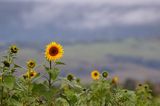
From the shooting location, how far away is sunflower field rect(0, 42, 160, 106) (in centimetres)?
585

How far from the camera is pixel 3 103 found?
6121mm

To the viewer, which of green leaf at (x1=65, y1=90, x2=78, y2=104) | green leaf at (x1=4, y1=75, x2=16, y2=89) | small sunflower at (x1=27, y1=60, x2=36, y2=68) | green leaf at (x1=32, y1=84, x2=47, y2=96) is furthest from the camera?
small sunflower at (x1=27, y1=60, x2=36, y2=68)

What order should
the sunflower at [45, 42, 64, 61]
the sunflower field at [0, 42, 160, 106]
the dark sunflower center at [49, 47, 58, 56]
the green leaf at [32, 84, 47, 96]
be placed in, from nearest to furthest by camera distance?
the sunflower field at [0, 42, 160, 106], the green leaf at [32, 84, 47, 96], the sunflower at [45, 42, 64, 61], the dark sunflower center at [49, 47, 58, 56]

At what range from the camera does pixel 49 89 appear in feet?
19.6

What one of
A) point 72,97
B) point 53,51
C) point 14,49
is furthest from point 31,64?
point 14,49

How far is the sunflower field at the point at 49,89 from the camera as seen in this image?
230 inches

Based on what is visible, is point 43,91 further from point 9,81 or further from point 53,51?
point 53,51

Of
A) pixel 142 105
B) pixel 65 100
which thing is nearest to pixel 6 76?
pixel 65 100

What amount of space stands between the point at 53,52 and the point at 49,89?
0.86 meters

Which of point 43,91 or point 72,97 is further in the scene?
point 72,97

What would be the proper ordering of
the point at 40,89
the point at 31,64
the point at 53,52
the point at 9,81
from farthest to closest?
the point at 31,64
the point at 53,52
the point at 40,89
the point at 9,81

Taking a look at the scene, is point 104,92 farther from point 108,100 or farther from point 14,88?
point 14,88

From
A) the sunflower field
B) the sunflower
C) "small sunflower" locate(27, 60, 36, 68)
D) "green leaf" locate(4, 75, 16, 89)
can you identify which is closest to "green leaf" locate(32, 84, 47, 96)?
the sunflower field

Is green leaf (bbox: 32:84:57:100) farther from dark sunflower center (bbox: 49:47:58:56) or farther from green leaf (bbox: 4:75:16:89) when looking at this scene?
dark sunflower center (bbox: 49:47:58:56)
